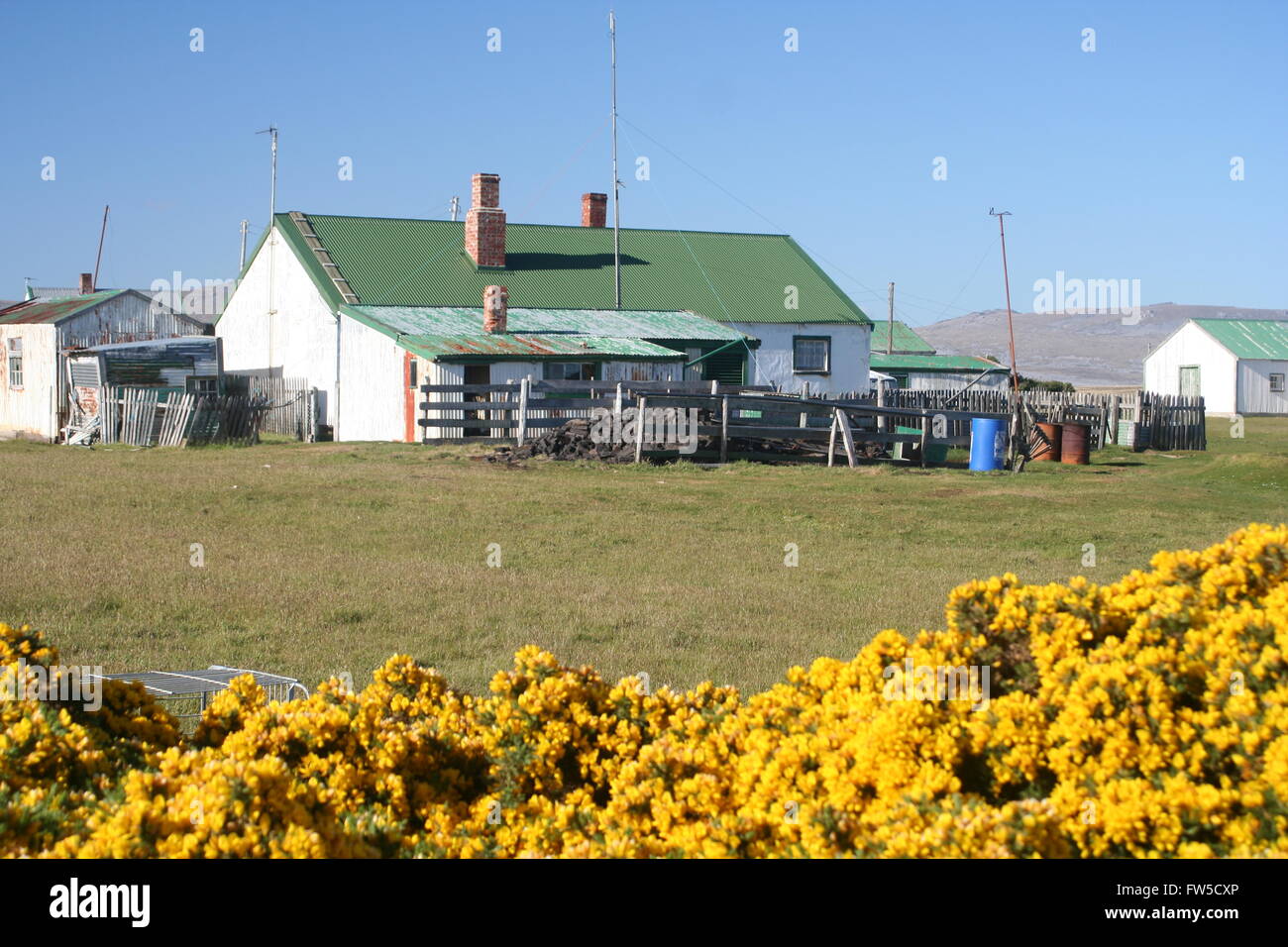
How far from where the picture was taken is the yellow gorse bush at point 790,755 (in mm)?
3344

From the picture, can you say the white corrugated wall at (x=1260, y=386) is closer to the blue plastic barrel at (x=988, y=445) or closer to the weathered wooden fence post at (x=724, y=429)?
the blue plastic barrel at (x=988, y=445)

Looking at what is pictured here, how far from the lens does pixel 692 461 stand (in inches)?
942

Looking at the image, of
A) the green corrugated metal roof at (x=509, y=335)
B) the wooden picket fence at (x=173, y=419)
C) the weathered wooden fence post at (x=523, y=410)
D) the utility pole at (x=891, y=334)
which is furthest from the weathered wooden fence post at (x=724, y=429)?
the utility pole at (x=891, y=334)

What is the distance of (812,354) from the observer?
4256cm

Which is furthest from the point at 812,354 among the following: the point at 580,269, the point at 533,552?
the point at 533,552

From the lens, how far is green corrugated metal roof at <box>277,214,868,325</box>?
37.9 meters

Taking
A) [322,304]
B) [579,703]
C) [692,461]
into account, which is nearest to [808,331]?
[322,304]

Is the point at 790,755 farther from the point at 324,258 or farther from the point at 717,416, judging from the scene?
the point at 324,258

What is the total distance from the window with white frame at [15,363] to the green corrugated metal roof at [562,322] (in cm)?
1067

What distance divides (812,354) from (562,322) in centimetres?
1038

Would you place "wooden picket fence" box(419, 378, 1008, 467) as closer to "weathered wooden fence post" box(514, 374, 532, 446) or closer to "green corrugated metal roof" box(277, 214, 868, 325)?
"weathered wooden fence post" box(514, 374, 532, 446)

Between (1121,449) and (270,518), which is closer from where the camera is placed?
(270,518)
